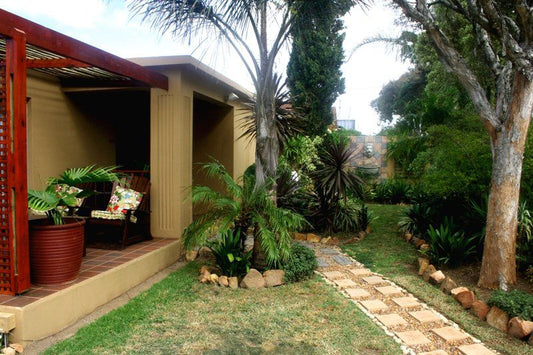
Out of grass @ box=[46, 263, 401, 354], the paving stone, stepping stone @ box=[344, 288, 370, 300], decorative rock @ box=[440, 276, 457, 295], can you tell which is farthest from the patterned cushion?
decorative rock @ box=[440, 276, 457, 295]

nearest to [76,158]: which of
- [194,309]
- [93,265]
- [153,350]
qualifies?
[93,265]

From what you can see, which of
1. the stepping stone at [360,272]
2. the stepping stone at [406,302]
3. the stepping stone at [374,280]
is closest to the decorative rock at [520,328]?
the stepping stone at [406,302]

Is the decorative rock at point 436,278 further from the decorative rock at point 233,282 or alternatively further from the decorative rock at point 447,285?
the decorative rock at point 233,282

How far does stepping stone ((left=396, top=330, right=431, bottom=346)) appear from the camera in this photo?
3.41 metres

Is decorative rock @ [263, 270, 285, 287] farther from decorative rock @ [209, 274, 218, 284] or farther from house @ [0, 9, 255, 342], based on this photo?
house @ [0, 9, 255, 342]

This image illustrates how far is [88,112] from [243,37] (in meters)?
3.39

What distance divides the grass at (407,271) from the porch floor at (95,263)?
10.5ft

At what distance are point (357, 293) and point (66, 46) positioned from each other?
13.6ft

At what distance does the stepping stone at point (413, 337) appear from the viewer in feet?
11.2

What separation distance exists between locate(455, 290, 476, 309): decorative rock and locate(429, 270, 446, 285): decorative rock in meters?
0.49

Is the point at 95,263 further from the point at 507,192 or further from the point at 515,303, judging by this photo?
the point at 507,192

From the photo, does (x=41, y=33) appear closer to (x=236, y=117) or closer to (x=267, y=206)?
(x=267, y=206)

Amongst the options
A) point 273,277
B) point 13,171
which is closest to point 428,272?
point 273,277

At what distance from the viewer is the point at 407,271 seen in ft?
18.0
